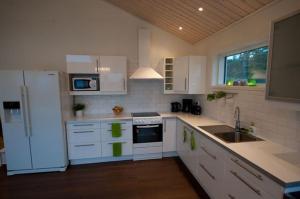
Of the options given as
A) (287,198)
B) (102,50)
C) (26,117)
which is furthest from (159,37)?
(287,198)

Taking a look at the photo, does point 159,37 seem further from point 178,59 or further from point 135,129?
point 135,129

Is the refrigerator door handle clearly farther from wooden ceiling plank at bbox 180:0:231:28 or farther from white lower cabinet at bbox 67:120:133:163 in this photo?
wooden ceiling plank at bbox 180:0:231:28

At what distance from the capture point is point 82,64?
3.19 m

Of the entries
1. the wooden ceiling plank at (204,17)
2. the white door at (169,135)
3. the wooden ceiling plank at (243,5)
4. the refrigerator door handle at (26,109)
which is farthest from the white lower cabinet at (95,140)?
the wooden ceiling plank at (243,5)

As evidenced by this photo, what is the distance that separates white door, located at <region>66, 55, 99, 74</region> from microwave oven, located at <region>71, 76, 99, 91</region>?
14 centimetres

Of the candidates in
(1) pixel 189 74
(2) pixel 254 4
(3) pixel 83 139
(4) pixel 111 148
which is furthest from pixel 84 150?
(2) pixel 254 4

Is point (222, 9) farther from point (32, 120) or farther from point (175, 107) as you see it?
point (32, 120)

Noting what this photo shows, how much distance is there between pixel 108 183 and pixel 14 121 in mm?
1859

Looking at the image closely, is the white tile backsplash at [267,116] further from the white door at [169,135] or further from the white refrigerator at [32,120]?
the white refrigerator at [32,120]

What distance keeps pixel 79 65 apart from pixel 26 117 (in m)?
1.25

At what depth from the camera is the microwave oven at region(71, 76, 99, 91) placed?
3234 mm

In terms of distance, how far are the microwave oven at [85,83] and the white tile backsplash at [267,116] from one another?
2.38 meters

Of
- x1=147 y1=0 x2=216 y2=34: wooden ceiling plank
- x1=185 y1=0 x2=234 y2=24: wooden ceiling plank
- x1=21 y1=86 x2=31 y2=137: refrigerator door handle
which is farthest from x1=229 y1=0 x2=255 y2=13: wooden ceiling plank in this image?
x1=21 y1=86 x2=31 y2=137: refrigerator door handle

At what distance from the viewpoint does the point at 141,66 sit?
11.7 feet
